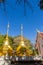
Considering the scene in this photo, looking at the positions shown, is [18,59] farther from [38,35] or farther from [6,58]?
[38,35]

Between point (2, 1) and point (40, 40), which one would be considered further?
point (40, 40)

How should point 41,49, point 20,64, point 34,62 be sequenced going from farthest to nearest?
1. point 41,49
2. point 34,62
3. point 20,64

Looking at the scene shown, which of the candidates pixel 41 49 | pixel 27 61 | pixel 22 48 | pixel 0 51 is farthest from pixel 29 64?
pixel 41 49

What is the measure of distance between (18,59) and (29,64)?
1040 mm

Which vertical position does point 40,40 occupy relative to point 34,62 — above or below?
above

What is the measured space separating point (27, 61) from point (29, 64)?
14.1 inches

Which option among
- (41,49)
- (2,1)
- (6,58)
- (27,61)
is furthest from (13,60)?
(41,49)

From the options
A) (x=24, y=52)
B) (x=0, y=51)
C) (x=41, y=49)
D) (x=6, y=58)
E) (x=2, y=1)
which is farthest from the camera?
(x=41, y=49)

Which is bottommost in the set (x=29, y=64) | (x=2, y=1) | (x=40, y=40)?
(x=29, y=64)

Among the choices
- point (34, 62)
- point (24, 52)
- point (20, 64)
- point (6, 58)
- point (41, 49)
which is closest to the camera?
point (6, 58)

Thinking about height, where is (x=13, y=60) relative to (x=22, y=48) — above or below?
below

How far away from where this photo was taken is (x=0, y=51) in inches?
654

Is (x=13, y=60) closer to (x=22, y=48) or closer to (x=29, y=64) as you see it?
(x=29, y=64)

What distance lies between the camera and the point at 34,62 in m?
13.8
